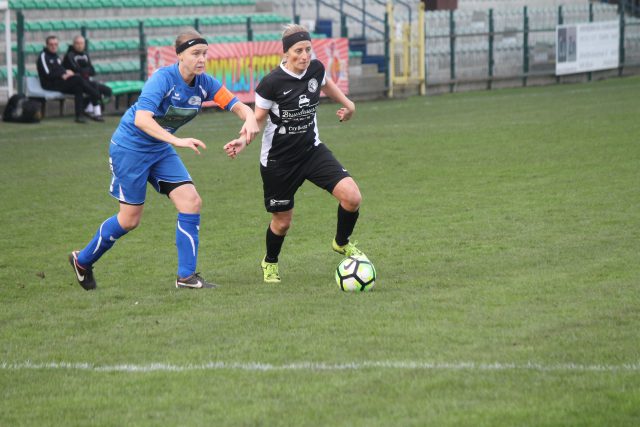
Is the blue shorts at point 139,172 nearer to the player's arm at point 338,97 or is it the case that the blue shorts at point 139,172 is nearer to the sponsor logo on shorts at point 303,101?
the sponsor logo on shorts at point 303,101

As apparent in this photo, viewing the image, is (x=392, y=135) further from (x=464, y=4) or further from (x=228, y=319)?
(x=464, y=4)

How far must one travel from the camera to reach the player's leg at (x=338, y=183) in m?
7.95

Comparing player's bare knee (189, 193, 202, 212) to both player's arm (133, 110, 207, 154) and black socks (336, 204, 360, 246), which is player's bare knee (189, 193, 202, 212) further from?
black socks (336, 204, 360, 246)

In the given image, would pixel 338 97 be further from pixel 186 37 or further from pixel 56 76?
pixel 56 76

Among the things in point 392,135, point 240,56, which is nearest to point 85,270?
point 392,135

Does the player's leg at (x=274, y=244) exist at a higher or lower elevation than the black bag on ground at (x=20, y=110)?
lower

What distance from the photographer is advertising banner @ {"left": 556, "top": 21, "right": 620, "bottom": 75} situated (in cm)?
3036

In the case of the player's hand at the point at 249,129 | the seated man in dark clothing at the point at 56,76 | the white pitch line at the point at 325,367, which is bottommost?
the white pitch line at the point at 325,367

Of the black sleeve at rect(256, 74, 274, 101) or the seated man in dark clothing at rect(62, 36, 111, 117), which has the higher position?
the seated man in dark clothing at rect(62, 36, 111, 117)

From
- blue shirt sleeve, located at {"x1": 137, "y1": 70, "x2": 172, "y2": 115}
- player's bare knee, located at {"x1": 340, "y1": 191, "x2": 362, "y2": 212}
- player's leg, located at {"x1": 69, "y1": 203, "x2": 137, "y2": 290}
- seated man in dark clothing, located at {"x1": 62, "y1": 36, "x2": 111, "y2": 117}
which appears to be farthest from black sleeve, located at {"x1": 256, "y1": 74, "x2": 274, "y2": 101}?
seated man in dark clothing, located at {"x1": 62, "y1": 36, "x2": 111, "y2": 117}

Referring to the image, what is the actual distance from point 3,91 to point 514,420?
17993mm

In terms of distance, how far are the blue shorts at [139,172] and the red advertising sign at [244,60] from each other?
14.5 metres

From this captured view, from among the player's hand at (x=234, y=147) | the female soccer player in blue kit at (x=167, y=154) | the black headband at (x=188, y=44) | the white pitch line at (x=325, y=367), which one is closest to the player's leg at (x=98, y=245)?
the female soccer player in blue kit at (x=167, y=154)

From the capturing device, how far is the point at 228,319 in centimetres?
671
